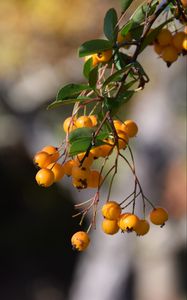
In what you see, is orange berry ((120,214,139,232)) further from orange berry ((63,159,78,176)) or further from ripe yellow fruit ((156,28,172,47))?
ripe yellow fruit ((156,28,172,47))

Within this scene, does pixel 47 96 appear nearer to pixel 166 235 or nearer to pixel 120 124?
pixel 166 235

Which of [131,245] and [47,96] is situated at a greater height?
[47,96]

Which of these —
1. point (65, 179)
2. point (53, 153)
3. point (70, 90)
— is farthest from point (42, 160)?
point (65, 179)

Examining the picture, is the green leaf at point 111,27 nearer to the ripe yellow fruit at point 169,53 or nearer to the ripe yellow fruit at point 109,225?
the ripe yellow fruit at point 169,53

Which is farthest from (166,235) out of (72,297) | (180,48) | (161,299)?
(180,48)

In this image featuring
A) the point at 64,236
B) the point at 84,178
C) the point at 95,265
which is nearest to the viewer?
Answer: the point at 84,178

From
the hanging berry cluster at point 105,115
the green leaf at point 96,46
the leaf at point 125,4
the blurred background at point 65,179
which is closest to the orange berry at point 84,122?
the hanging berry cluster at point 105,115
